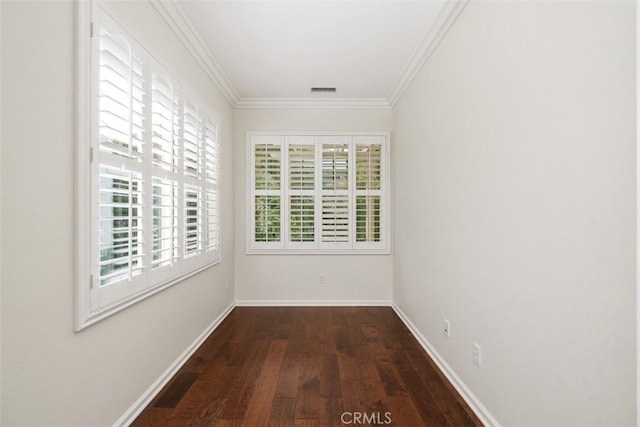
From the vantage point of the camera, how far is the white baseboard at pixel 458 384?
5.96ft

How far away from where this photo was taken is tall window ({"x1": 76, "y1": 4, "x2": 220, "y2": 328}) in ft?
4.90

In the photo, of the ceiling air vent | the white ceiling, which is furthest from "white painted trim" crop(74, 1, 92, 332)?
the ceiling air vent

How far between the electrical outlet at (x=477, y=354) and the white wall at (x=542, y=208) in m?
0.06

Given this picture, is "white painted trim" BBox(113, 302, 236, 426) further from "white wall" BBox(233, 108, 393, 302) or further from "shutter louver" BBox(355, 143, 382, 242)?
"shutter louver" BBox(355, 143, 382, 242)

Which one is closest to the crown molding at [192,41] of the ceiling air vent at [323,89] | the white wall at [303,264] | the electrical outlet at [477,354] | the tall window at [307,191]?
the white wall at [303,264]

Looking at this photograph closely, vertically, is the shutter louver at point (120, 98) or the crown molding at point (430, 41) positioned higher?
the crown molding at point (430, 41)

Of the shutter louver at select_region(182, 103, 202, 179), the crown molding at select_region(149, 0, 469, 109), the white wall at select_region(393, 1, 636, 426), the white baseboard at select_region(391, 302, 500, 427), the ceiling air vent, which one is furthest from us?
the ceiling air vent

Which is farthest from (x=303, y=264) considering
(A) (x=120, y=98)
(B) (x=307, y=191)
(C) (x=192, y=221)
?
(A) (x=120, y=98)

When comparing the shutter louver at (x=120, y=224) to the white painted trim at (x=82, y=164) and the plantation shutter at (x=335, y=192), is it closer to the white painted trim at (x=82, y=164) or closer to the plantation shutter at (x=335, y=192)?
the white painted trim at (x=82, y=164)

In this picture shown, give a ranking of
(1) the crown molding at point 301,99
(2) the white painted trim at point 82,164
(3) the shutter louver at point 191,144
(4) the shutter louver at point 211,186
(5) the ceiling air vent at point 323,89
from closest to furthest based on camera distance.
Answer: (2) the white painted trim at point 82,164 → (1) the crown molding at point 301,99 → (3) the shutter louver at point 191,144 → (4) the shutter louver at point 211,186 → (5) the ceiling air vent at point 323,89

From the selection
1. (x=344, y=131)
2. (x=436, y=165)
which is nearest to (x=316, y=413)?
(x=436, y=165)

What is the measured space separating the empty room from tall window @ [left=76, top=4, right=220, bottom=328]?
0.01 metres

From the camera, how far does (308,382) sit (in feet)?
7.47

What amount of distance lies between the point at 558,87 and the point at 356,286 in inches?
128
